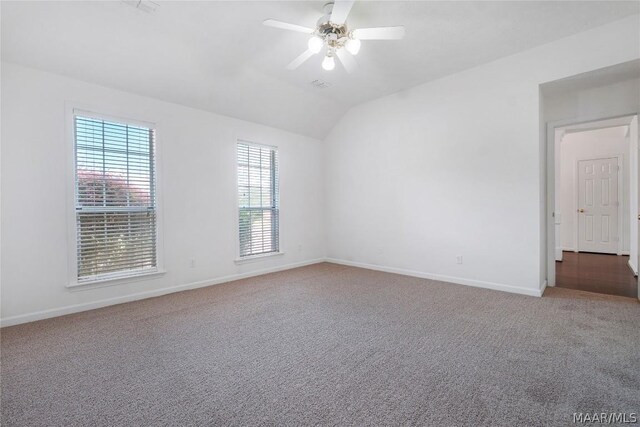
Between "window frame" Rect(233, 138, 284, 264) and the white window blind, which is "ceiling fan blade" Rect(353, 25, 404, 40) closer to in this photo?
"window frame" Rect(233, 138, 284, 264)

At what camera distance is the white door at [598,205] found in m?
6.24

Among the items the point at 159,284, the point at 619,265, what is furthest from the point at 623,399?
the point at 619,265

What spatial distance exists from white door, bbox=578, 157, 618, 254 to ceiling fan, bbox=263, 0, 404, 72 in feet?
22.4

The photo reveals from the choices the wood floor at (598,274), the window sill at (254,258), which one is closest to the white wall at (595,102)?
the wood floor at (598,274)

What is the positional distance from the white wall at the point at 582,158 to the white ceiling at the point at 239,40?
14.8ft

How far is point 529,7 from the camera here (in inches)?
106


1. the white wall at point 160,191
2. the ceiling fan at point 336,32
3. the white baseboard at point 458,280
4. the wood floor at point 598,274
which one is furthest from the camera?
the wood floor at point 598,274

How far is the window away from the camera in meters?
4.69

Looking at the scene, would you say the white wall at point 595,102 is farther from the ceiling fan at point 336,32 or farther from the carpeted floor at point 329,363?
the ceiling fan at point 336,32

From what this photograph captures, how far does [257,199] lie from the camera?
16.0ft

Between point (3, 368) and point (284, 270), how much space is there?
11.6 feet

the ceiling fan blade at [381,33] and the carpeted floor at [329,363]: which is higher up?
the ceiling fan blade at [381,33]

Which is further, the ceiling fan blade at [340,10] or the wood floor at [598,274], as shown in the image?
the wood floor at [598,274]

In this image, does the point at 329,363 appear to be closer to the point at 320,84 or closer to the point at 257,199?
the point at 257,199
